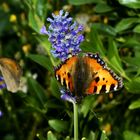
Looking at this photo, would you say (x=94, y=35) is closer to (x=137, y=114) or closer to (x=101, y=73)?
(x=101, y=73)

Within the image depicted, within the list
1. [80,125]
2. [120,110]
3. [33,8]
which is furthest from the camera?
[120,110]

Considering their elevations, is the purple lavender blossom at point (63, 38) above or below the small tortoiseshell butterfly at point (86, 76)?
above

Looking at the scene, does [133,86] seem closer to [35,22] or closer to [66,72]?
[66,72]

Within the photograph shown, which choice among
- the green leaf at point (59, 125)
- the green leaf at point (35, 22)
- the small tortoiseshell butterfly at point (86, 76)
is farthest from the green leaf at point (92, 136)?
the green leaf at point (35, 22)

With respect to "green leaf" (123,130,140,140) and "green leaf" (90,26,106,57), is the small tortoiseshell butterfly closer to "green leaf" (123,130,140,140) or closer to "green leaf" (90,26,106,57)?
"green leaf" (90,26,106,57)

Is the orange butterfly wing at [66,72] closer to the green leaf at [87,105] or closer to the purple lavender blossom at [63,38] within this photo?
the purple lavender blossom at [63,38]

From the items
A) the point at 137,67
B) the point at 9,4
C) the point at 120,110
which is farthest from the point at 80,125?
the point at 9,4

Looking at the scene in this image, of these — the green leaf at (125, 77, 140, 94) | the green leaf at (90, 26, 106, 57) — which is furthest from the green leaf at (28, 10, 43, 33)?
the green leaf at (125, 77, 140, 94)
